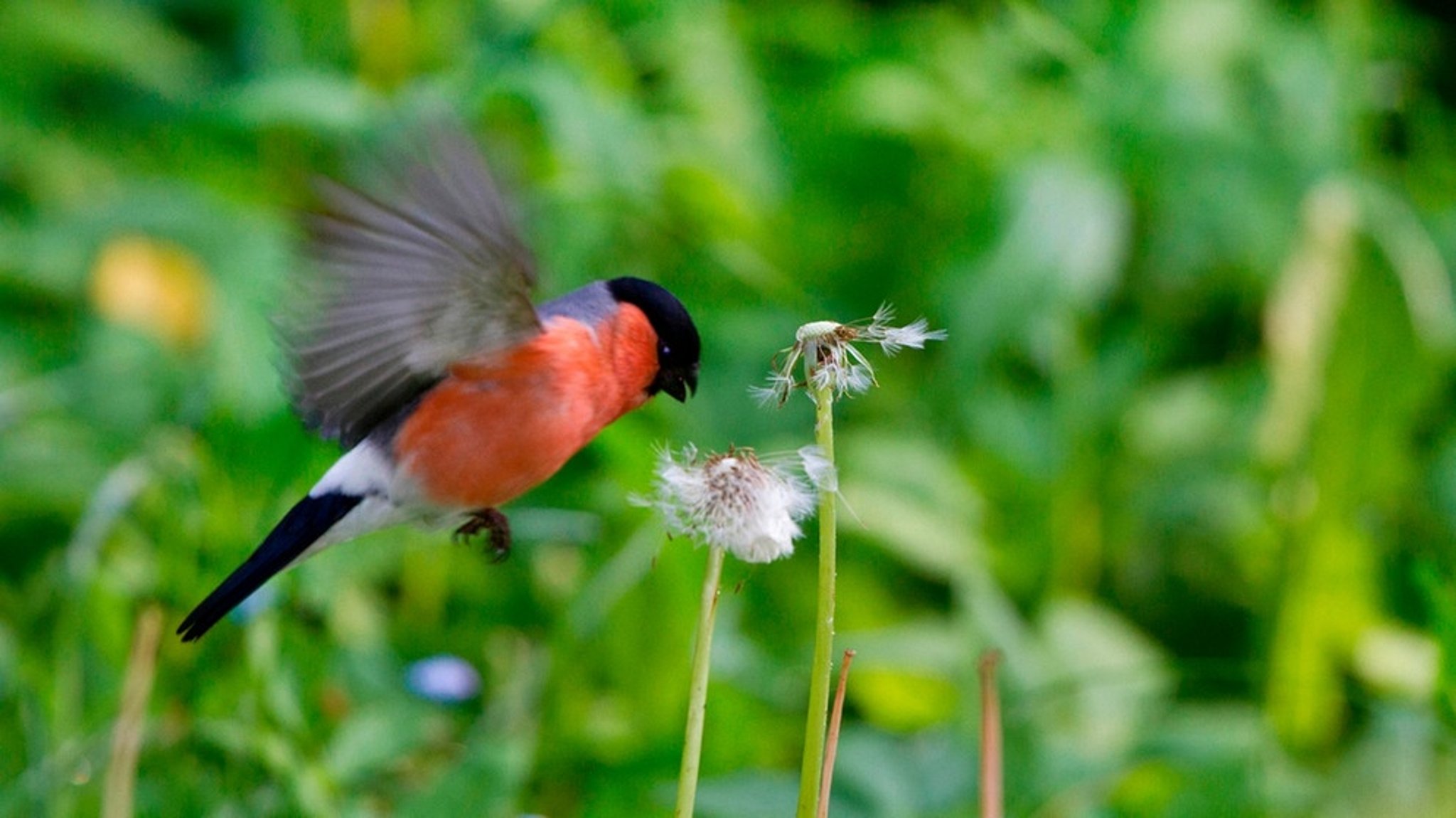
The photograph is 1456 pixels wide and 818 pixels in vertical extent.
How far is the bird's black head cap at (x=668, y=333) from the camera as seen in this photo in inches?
53.0

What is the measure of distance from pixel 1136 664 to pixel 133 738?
1.59m

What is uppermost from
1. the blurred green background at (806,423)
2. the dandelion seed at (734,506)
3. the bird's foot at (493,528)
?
the blurred green background at (806,423)

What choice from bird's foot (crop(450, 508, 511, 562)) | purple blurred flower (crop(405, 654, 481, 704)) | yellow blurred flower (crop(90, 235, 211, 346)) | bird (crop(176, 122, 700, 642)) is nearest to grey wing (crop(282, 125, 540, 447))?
bird (crop(176, 122, 700, 642))

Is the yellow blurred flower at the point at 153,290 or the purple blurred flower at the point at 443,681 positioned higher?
the yellow blurred flower at the point at 153,290

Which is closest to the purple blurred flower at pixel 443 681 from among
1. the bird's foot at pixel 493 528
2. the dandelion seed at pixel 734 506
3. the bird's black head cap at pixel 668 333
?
the bird's foot at pixel 493 528

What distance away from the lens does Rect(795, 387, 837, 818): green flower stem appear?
1.04 metres

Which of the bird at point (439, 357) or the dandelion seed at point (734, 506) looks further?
the bird at point (439, 357)

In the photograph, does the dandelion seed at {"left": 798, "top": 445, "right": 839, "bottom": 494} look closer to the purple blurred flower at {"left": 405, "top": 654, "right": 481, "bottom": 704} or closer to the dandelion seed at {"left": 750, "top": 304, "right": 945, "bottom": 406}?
the dandelion seed at {"left": 750, "top": 304, "right": 945, "bottom": 406}

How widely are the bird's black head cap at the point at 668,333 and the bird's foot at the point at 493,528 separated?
0.20 metres

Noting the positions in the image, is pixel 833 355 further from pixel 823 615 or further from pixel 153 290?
pixel 153 290

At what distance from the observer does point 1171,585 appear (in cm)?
288

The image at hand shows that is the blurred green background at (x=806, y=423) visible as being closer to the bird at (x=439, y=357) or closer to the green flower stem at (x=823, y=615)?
the bird at (x=439, y=357)

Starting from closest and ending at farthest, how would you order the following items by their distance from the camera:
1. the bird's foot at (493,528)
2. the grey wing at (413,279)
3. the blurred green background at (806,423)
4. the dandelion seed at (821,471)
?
1. the dandelion seed at (821,471)
2. the grey wing at (413,279)
3. the bird's foot at (493,528)
4. the blurred green background at (806,423)

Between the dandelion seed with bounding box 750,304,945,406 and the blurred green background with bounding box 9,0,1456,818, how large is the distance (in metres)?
0.30
